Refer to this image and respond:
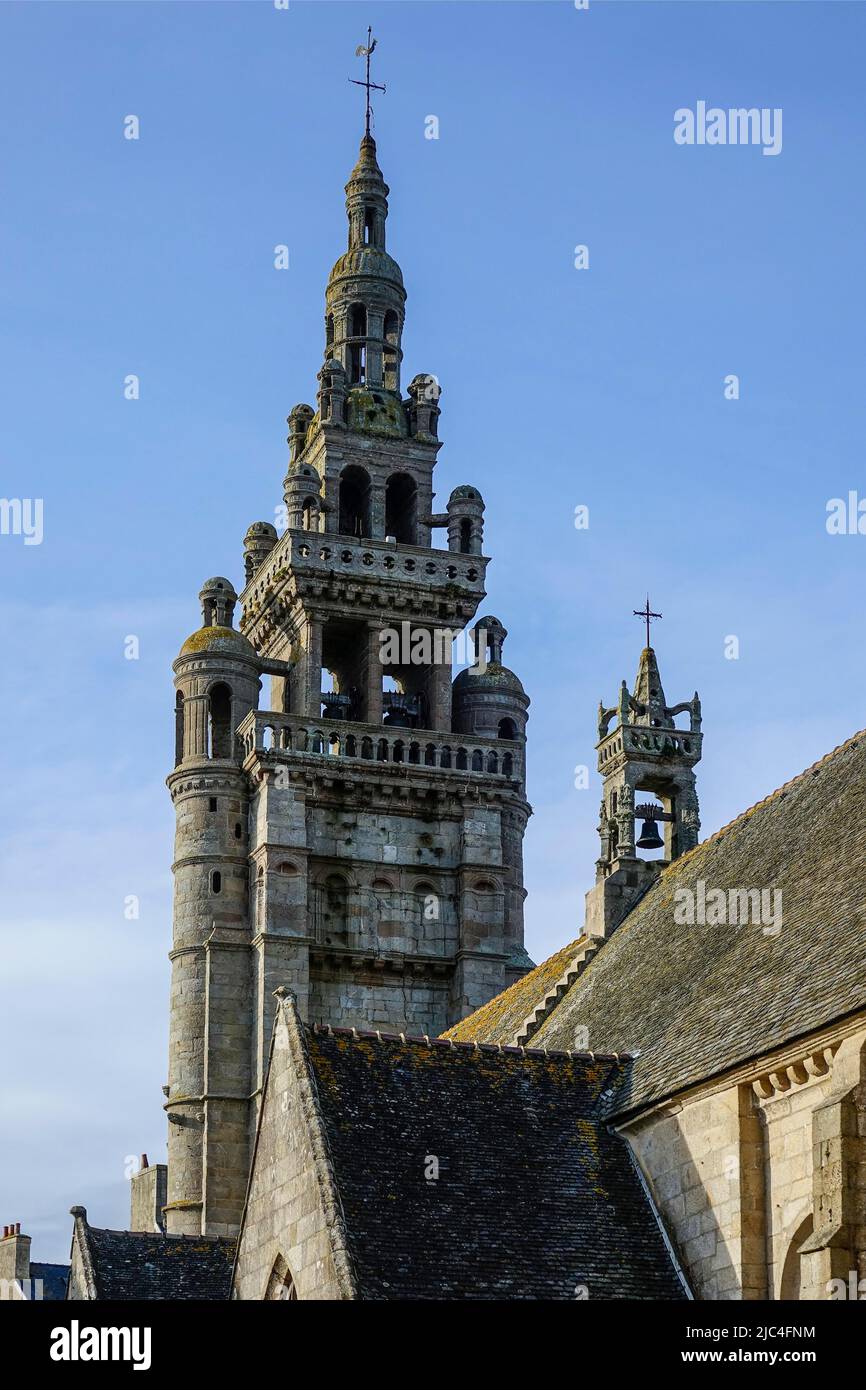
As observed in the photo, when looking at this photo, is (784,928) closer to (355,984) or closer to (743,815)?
(743,815)

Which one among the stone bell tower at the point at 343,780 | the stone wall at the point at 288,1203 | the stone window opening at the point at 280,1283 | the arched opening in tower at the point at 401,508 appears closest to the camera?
the stone wall at the point at 288,1203

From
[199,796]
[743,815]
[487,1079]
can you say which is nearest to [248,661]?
[199,796]

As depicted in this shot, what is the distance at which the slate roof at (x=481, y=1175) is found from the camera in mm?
29281

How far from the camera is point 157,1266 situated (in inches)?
1751

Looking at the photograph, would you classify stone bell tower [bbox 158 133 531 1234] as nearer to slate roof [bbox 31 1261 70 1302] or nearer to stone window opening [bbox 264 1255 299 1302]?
slate roof [bbox 31 1261 70 1302]

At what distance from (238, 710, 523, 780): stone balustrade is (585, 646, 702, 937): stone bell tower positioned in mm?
13713

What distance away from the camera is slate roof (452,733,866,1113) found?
3069 centimetres

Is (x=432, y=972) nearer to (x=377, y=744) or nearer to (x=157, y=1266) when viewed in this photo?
(x=377, y=744)

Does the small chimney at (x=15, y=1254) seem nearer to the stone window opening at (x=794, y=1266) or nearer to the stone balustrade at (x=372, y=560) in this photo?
the stone balustrade at (x=372, y=560)

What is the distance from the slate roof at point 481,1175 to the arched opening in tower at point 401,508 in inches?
1332

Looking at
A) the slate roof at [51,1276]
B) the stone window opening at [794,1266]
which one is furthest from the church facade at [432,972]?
the slate roof at [51,1276]

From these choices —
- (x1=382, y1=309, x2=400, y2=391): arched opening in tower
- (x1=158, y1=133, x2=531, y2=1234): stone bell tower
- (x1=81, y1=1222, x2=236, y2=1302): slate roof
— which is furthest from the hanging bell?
(x1=382, y1=309, x2=400, y2=391): arched opening in tower

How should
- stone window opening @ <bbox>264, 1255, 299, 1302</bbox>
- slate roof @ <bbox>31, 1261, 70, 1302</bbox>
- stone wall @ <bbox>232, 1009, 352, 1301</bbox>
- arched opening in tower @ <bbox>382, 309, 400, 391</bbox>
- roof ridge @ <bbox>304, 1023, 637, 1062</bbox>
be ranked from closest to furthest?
stone wall @ <bbox>232, 1009, 352, 1301</bbox>, stone window opening @ <bbox>264, 1255, 299, 1302</bbox>, roof ridge @ <bbox>304, 1023, 637, 1062</bbox>, arched opening in tower @ <bbox>382, 309, 400, 391</bbox>, slate roof @ <bbox>31, 1261, 70, 1302</bbox>
